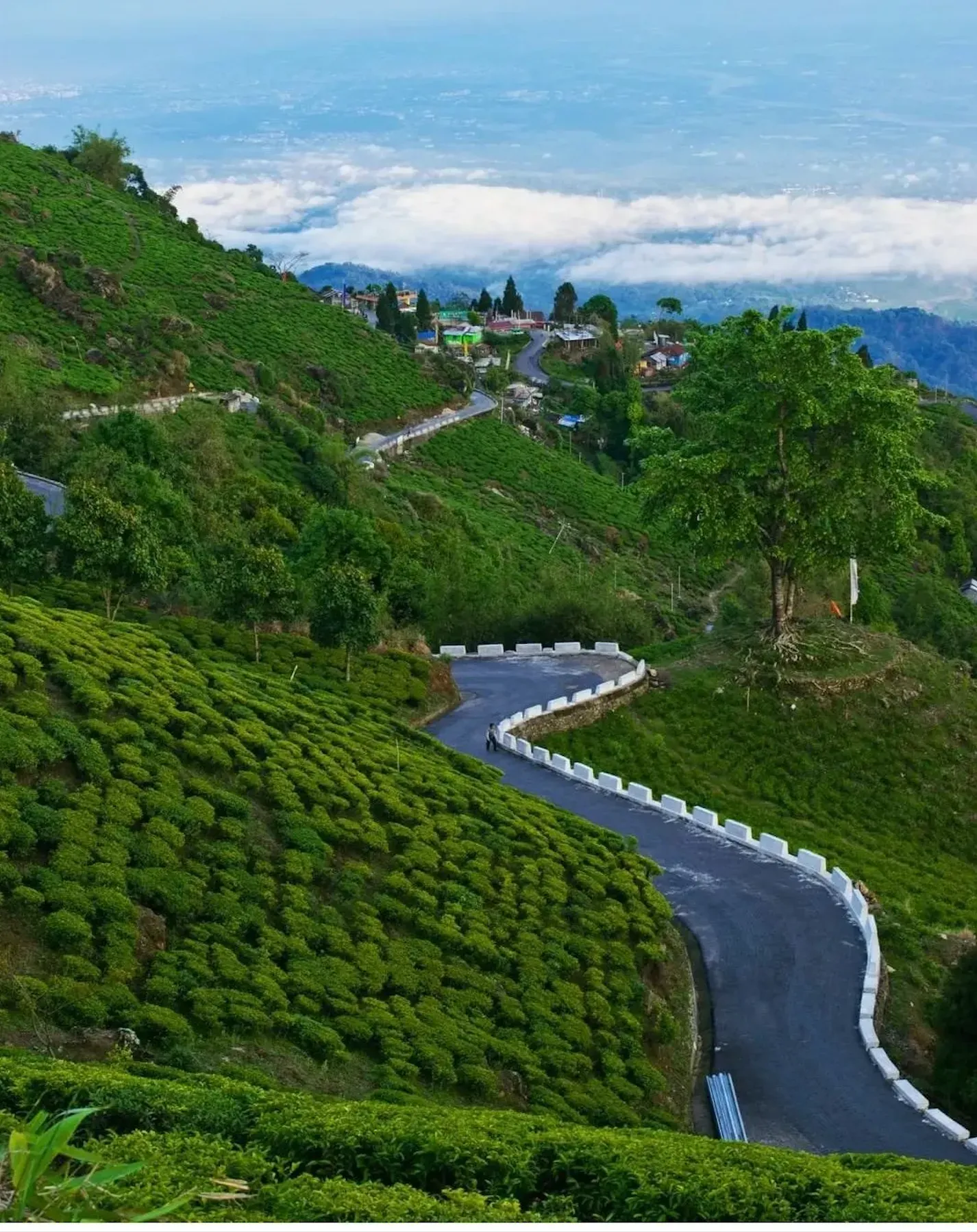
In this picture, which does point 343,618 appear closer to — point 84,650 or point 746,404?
point 84,650

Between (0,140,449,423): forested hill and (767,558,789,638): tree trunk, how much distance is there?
107 feet

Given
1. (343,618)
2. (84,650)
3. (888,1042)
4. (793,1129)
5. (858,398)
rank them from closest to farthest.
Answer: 1. (793,1129)
2. (888,1042)
3. (84,650)
4. (343,618)
5. (858,398)

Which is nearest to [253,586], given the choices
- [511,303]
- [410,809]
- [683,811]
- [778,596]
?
[410,809]

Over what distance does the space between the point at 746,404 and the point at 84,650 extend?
19490 millimetres

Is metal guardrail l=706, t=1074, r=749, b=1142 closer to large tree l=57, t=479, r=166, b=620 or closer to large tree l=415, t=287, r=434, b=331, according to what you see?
large tree l=57, t=479, r=166, b=620

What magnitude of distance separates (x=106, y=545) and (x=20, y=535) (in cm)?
265

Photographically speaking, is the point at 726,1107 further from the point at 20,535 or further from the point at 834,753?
the point at 20,535

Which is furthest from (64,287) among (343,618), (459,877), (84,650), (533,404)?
(459,877)

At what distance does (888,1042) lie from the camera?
22.3 m

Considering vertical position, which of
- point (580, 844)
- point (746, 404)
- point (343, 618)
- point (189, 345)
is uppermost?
point (189, 345)

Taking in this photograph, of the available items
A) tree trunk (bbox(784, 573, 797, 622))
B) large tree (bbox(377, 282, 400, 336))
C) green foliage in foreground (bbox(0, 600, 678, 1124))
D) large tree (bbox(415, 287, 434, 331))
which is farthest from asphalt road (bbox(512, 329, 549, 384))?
green foliage in foreground (bbox(0, 600, 678, 1124))

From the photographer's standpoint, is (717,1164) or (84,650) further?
(84,650)

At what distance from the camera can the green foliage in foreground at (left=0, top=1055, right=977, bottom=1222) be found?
37.6ft

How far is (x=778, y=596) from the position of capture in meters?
37.8
